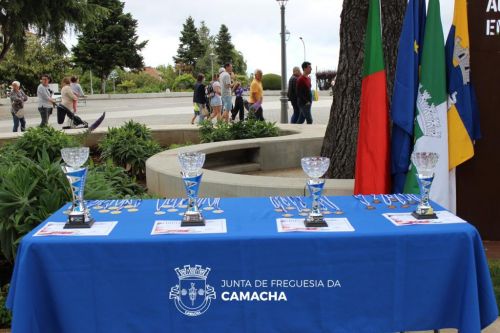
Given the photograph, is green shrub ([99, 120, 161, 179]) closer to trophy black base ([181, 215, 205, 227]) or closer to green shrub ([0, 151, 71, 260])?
green shrub ([0, 151, 71, 260])

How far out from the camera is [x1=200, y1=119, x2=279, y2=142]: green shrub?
10903 mm

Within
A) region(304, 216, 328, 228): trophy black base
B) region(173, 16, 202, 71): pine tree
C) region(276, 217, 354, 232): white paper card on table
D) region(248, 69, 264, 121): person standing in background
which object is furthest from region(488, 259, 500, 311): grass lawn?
region(173, 16, 202, 71): pine tree

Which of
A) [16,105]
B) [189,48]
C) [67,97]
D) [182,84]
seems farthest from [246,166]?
[189,48]

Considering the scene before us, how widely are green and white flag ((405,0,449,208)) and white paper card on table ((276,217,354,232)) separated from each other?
160cm

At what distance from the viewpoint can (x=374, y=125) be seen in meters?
4.59

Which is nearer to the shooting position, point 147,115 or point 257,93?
point 257,93

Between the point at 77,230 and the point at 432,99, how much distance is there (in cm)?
288

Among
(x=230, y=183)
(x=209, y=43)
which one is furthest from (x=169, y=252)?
(x=209, y=43)

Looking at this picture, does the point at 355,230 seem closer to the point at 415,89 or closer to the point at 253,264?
the point at 253,264

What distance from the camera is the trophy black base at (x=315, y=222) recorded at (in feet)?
9.46

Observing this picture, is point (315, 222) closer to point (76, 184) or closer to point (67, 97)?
point (76, 184)

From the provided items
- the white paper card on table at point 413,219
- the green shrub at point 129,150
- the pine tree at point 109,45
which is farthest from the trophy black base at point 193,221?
the pine tree at point 109,45

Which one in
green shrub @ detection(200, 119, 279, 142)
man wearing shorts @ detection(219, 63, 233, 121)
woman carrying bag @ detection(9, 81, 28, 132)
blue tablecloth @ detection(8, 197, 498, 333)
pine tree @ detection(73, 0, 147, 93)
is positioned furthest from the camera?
pine tree @ detection(73, 0, 147, 93)

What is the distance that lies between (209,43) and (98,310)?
289 ft
